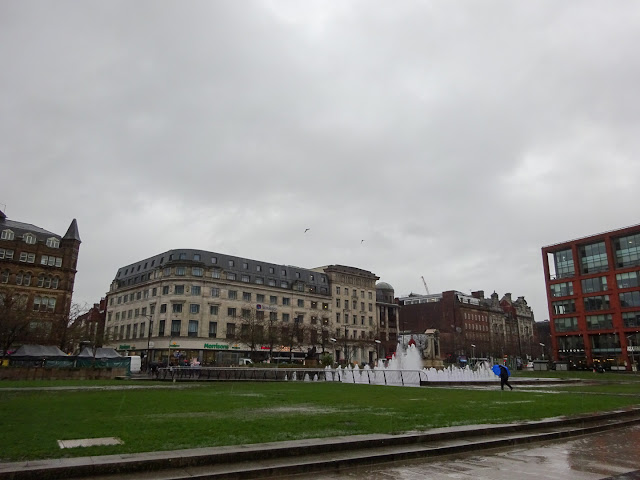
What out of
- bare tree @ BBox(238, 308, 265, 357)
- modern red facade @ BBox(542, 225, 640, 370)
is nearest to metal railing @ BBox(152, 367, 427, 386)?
bare tree @ BBox(238, 308, 265, 357)

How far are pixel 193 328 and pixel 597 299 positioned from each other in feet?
233

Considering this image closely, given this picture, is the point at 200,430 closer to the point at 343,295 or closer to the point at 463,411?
the point at 463,411

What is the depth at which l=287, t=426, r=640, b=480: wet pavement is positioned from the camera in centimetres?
781

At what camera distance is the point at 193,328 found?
268ft

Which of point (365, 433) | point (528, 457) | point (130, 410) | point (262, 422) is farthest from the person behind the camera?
point (130, 410)

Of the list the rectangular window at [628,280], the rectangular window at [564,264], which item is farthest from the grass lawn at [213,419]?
the rectangular window at [564,264]

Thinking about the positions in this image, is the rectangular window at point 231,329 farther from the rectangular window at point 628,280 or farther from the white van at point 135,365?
the rectangular window at point 628,280

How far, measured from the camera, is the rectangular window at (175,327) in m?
80.2

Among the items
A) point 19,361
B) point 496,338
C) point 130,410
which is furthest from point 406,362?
point 496,338

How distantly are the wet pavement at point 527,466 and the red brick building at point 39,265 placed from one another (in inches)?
2747

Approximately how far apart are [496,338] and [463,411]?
136 m

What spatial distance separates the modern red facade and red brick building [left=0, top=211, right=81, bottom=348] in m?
85.3

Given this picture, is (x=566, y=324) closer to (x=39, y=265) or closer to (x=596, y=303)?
(x=596, y=303)

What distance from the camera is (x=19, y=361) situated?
43.2 m
